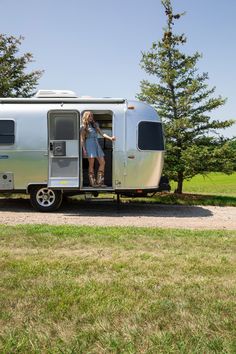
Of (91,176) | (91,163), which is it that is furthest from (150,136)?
(91,176)

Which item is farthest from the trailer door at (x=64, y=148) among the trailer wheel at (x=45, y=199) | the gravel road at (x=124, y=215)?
the gravel road at (x=124, y=215)

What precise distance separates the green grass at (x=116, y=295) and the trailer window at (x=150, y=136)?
4390mm

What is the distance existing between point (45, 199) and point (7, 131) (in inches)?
82.6

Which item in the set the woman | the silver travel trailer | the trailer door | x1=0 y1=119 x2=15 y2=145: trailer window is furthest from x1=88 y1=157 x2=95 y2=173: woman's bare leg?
x1=0 y1=119 x2=15 y2=145: trailer window

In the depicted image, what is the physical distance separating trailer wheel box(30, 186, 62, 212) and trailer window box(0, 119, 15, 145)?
1489 millimetres

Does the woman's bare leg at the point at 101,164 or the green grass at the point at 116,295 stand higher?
the woman's bare leg at the point at 101,164

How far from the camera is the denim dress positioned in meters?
10.9

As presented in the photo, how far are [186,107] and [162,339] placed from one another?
13.7 metres

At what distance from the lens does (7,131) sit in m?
11.0

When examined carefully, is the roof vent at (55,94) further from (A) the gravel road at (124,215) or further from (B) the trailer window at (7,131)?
(A) the gravel road at (124,215)

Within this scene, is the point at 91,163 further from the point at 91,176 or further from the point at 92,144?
the point at 92,144

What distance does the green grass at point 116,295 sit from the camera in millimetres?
3400

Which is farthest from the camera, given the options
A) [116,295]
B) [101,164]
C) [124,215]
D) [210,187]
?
[210,187]

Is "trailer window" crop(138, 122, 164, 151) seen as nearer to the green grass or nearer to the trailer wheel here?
the trailer wheel
